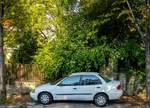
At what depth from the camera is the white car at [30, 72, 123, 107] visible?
23422 millimetres

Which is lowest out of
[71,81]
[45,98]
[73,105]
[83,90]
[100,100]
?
[73,105]

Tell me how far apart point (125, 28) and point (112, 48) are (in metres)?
1.54

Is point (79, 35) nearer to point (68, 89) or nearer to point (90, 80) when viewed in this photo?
point (90, 80)

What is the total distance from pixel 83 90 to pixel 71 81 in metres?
0.78

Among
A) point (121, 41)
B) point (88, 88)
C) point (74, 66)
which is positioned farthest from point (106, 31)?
point (88, 88)

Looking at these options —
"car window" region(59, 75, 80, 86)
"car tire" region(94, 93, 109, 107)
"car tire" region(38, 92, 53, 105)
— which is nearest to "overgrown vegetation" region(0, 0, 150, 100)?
"car window" region(59, 75, 80, 86)

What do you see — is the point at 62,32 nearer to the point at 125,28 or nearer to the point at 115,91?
the point at 125,28

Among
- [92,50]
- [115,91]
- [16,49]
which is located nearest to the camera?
[115,91]

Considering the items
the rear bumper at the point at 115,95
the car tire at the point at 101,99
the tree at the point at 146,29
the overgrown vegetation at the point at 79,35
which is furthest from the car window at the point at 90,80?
the tree at the point at 146,29

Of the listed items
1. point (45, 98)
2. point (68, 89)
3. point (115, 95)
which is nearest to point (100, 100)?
point (115, 95)

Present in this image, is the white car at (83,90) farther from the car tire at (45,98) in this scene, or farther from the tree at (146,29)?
the tree at (146,29)

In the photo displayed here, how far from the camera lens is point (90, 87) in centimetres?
2355

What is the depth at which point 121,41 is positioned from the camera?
27.1 metres

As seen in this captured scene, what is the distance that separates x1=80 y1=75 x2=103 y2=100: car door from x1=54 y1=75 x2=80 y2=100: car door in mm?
244
